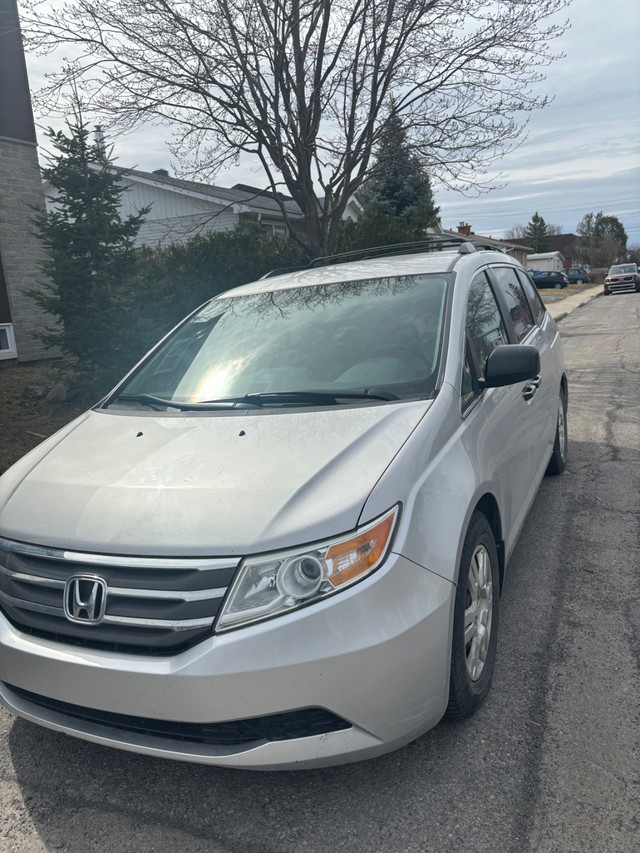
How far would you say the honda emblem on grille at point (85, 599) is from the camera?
222 centimetres

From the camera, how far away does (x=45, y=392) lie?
984 centimetres

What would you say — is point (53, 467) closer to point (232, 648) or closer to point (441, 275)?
point (232, 648)

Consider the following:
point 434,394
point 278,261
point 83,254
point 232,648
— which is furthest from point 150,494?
point 278,261

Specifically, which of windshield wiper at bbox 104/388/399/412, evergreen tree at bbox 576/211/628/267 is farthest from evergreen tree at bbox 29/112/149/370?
evergreen tree at bbox 576/211/628/267

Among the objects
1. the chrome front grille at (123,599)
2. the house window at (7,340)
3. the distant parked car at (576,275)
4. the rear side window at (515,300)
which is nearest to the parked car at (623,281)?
the distant parked car at (576,275)

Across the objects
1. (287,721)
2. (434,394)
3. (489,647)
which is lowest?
(489,647)

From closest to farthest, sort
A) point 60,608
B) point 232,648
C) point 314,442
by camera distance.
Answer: point 232,648
point 60,608
point 314,442

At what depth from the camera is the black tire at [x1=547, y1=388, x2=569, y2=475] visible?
5.45 m

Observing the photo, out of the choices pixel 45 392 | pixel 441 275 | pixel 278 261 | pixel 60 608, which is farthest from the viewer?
pixel 278 261

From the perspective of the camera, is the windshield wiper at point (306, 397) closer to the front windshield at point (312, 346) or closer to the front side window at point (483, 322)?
the front windshield at point (312, 346)

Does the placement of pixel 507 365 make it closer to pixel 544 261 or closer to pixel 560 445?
pixel 560 445

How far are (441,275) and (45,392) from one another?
765 cm

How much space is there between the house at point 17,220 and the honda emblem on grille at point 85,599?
1161cm

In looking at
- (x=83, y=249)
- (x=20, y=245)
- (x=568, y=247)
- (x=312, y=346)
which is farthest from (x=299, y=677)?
(x=568, y=247)
